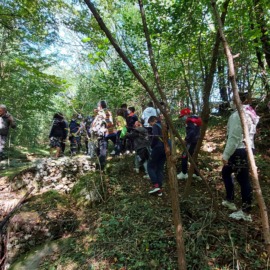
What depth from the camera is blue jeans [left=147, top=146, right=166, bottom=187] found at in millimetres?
5098

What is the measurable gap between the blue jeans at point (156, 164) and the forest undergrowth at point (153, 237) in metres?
0.43

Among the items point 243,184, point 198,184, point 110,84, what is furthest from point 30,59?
point 243,184

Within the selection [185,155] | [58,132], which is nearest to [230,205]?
[185,155]

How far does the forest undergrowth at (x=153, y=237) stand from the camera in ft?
10.5

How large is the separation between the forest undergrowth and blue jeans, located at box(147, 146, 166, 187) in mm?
433

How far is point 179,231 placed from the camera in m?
1.89

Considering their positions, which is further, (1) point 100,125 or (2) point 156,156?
(1) point 100,125

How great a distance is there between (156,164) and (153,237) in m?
1.91

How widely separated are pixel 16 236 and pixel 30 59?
6871 millimetres

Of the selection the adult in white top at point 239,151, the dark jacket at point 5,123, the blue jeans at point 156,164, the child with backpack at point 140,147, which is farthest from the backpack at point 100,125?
the adult in white top at point 239,151

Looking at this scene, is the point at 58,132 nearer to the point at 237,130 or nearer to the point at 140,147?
the point at 140,147

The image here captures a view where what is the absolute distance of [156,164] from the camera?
527cm

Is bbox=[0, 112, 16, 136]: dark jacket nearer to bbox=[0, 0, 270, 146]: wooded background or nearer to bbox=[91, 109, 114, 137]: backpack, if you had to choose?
bbox=[0, 0, 270, 146]: wooded background

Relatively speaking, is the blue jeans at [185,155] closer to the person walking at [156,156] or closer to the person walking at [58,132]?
the person walking at [156,156]
